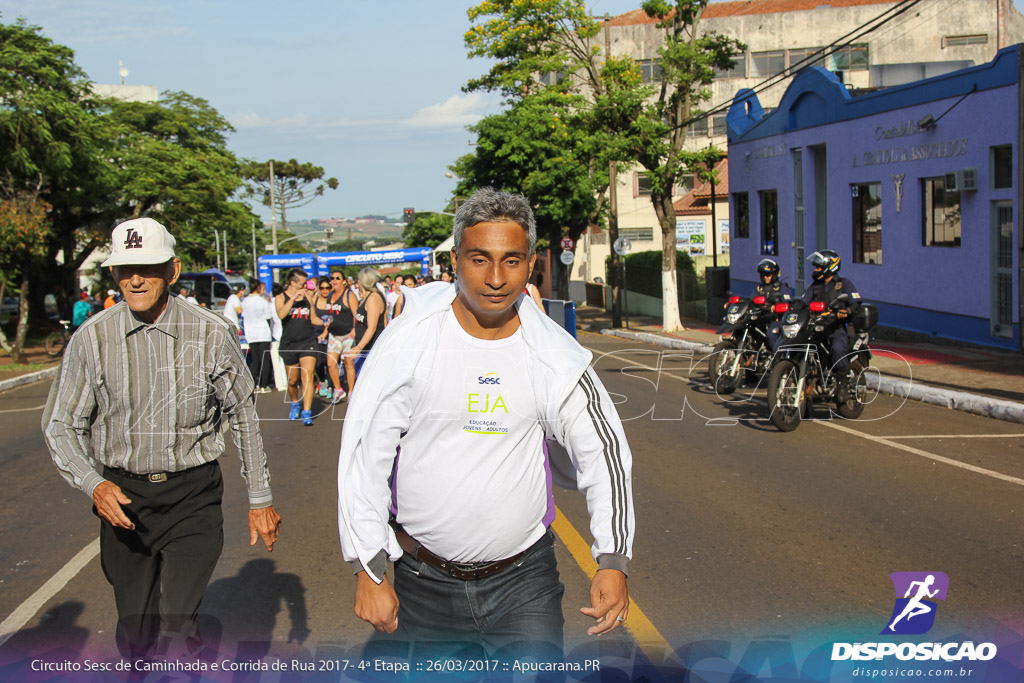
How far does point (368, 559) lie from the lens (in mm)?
2732

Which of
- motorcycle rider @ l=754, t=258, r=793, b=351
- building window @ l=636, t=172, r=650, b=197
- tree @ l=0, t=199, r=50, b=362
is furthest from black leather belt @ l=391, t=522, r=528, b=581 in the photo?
building window @ l=636, t=172, r=650, b=197

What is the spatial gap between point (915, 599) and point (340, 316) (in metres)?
8.72

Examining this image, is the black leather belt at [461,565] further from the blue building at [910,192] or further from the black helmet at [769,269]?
the blue building at [910,192]

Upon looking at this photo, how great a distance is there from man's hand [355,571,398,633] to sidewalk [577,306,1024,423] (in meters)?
10.2

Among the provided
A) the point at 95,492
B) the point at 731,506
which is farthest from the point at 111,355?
the point at 731,506

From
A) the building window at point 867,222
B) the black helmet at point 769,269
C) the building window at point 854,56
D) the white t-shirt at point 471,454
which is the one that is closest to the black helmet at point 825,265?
the black helmet at point 769,269

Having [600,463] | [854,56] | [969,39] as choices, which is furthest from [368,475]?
[969,39]

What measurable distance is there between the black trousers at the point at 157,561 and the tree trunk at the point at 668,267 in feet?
78.9

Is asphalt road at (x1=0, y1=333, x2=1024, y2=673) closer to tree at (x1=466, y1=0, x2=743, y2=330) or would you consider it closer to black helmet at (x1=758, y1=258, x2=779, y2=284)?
black helmet at (x1=758, y1=258, x2=779, y2=284)

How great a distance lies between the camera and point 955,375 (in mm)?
14156

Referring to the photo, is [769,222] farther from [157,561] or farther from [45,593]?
[157,561]

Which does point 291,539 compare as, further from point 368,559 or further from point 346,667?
point 368,559

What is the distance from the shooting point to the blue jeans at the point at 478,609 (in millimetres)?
2875

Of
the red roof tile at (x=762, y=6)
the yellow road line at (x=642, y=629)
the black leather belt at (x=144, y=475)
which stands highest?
the red roof tile at (x=762, y=6)
